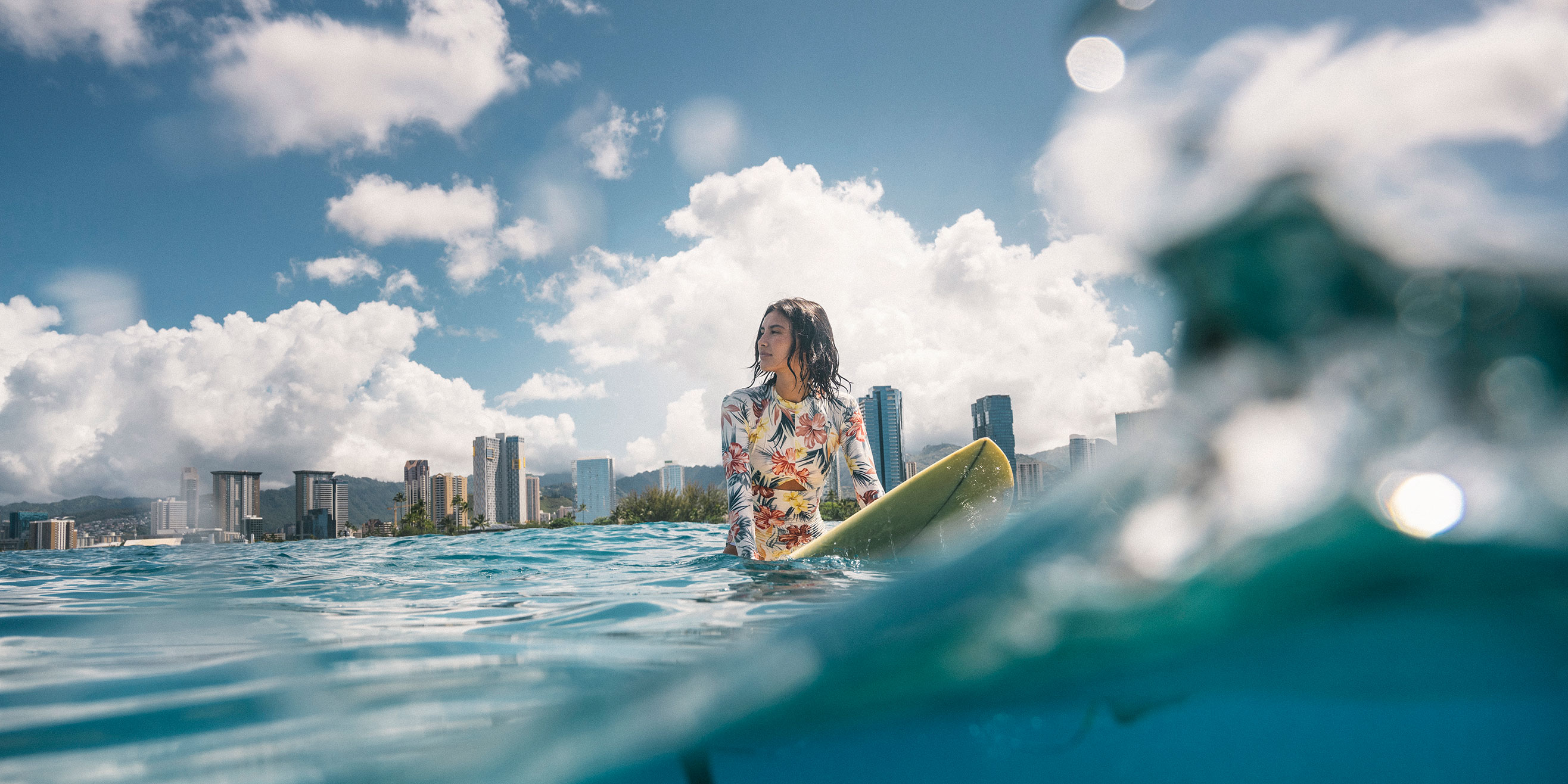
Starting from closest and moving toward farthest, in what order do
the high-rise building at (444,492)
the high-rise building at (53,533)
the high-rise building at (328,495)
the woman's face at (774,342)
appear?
the woman's face at (774,342), the high-rise building at (53,533), the high-rise building at (328,495), the high-rise building at (444,492)

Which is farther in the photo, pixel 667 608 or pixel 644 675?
pixel 667 608

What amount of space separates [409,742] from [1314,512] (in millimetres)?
1354

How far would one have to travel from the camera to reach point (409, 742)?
3.50 feet

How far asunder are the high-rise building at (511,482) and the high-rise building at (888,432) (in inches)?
2216

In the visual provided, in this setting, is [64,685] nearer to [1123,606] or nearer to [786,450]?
[1123,606]

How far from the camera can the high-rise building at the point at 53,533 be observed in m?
17.3

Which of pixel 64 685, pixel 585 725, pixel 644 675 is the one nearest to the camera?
pixel 585 725

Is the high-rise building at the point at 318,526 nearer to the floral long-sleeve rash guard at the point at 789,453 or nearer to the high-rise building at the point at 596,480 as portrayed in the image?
the floral long-sleeve rash guard at the point at 789,453

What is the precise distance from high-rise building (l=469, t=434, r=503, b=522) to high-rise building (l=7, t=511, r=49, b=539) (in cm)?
3618

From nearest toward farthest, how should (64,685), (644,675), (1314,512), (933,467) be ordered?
1. (1314,512)
2. (644,675)
3. (64,685)
4. (933,467)

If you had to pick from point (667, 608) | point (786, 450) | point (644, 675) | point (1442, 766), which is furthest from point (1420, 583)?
point (786, 450)

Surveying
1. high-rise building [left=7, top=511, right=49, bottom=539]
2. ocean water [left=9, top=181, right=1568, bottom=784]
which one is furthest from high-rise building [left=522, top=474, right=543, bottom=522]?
ocean water [left=9, top=181, right=1568, bottom=784]

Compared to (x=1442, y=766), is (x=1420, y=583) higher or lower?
higher

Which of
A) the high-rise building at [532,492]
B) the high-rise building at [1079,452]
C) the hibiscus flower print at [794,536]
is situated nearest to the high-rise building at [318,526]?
the hibiscus flower print at [794,536]
